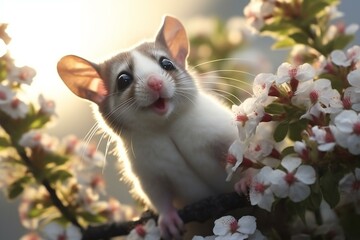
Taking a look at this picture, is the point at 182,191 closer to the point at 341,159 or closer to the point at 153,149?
the point at 153,149

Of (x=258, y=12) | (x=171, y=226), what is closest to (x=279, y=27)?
(x=258, y=12)

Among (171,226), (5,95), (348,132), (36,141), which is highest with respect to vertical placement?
(5,95)

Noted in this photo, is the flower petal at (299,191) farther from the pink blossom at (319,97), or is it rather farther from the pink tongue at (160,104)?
the pink tongue at (160,104)

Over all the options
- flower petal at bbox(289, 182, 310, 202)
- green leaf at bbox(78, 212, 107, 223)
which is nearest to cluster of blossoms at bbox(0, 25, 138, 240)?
green leaf at bbox(78, 212, 107, 223)

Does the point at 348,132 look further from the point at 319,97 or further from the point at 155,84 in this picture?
the point at 155,84

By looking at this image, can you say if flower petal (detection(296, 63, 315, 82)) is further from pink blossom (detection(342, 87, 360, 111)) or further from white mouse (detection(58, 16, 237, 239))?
white mouse (detection(58, 16, 237, 239))

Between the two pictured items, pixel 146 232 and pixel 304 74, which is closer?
pixel 304 74

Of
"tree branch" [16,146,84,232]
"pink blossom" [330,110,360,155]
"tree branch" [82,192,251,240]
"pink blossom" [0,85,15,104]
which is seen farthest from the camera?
"tree branch" [16,146,84,232]
